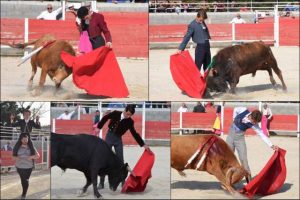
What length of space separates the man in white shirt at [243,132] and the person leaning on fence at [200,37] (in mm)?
501

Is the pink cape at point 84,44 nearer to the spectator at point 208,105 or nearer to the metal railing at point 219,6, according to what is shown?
the metal railing at point 219,6

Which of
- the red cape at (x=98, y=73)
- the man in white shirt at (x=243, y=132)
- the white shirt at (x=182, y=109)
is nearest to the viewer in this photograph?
the man in white shirt at (x=243, y=132)

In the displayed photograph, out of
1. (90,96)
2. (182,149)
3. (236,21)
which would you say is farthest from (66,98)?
(236,21)

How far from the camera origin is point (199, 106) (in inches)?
173

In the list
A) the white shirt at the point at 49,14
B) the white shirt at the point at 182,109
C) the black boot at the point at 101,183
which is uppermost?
the white shirt at the point at 49,14

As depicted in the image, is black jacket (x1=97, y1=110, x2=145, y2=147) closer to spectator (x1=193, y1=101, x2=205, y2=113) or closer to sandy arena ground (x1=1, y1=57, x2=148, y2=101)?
sandy arena ground (x1=1, y1=57, x2=148, y2=101)

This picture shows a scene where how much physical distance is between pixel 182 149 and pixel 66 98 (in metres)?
0.97

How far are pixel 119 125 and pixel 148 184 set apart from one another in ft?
1.63

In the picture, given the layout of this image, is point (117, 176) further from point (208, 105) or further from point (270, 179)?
point (270, 179)

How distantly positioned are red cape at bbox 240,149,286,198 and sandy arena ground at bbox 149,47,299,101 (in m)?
0.45

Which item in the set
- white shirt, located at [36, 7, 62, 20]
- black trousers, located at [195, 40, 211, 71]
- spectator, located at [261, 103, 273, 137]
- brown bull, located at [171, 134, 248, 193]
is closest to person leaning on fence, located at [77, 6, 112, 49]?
white shirt, located at [36, 7, 62, 20]

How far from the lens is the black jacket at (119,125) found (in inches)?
170

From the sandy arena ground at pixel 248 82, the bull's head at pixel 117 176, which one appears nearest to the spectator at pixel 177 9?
the sandy arena ground at pixel 248 82

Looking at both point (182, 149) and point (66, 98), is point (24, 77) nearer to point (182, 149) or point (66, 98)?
point (66, 98)
